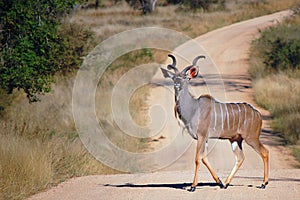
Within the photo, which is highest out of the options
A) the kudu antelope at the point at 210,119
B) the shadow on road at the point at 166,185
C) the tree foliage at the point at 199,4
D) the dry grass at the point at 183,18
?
the kudu antelope at the point at 210,119

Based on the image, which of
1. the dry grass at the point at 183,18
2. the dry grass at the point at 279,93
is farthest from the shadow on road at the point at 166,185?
the dry grass at the point at 183,18

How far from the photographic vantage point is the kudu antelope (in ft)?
26.6

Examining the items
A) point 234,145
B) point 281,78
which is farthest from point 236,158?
point 281,78

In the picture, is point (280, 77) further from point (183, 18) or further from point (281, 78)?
point (183, 18)

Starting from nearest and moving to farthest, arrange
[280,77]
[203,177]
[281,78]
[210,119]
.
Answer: [210,119] → [203,177] → [281,78] → [280,77]

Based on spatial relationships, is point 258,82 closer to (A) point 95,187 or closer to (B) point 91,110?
(B) point 91,110

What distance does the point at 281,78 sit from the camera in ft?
69.0

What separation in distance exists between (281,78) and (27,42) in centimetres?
1148

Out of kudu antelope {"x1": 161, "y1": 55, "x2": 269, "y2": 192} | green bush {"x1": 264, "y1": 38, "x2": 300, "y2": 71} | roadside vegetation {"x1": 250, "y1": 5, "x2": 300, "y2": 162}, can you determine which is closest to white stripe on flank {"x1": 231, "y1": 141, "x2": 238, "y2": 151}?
kudu antelope {"x1": 161, "y1": 55, "x2": 269, "y2": 192}

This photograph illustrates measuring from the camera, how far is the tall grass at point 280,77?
15742 mm

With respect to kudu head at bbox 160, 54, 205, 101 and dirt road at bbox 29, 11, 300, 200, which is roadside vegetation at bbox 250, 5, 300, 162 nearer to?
dirt road at bbox 29, 11, 300, 200

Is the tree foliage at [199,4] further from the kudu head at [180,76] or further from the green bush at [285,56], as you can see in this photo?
the kudu head at [180,76]

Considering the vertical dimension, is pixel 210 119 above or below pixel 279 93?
above

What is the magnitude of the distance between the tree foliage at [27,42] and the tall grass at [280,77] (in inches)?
242
